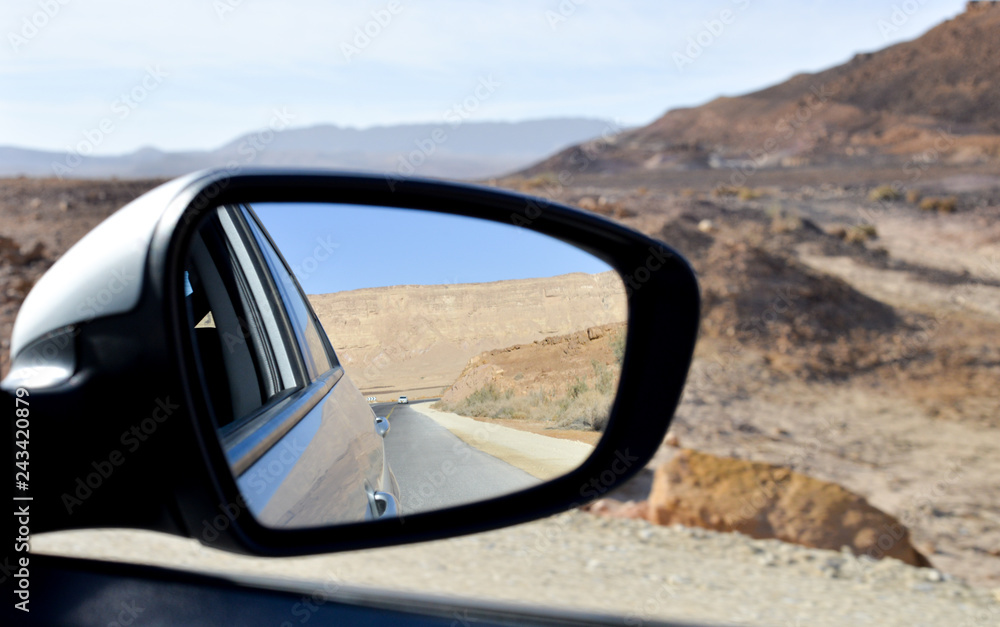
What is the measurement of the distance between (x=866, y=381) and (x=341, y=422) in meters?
8.84

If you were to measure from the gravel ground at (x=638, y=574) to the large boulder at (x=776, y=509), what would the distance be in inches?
6.3

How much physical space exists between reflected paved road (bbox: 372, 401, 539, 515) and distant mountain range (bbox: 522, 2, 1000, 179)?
47.8m

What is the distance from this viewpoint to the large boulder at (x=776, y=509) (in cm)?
434

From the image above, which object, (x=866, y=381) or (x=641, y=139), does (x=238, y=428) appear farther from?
(x=641, y=139)

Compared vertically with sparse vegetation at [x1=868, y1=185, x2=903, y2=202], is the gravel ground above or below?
below

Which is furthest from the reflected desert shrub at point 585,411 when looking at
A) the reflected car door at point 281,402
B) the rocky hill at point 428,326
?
the reflected car door at point 281,402

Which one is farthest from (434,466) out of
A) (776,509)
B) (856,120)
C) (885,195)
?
(856,120)

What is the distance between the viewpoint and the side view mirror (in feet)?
3.53

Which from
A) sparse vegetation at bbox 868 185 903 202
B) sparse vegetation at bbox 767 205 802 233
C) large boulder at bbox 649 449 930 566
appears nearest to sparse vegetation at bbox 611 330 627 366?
large boulder at bbox 649 449 930 566

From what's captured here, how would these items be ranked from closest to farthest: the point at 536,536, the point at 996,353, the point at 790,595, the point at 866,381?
the point at 790,595
the point at 536,536
the point at 866,381
the point at 996,353

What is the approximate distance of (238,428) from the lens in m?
1.59

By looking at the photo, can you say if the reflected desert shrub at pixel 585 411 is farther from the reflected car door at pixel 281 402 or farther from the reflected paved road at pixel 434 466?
the reflected car door at pixel 281 402

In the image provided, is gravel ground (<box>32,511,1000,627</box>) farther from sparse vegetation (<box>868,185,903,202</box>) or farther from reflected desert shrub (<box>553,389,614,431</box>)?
sparse vegetation (<box>868,185,903,202</box>)

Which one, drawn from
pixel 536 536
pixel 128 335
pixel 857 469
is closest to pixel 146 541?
pixel 536 536
